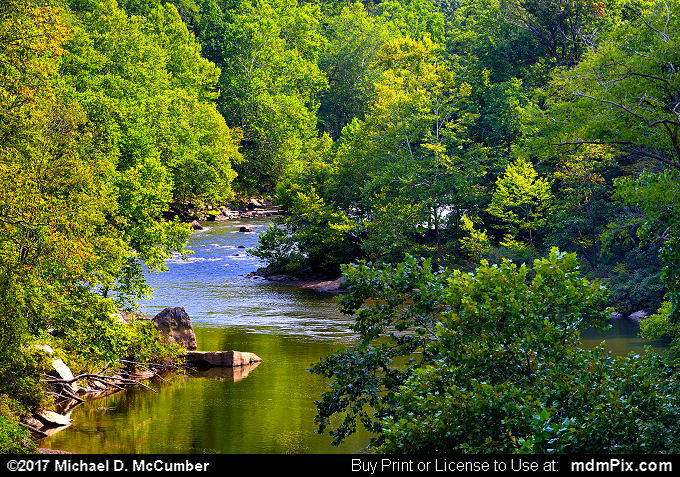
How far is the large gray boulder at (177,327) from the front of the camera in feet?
84.0

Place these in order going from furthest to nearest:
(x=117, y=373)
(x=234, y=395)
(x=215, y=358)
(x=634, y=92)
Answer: (x=215, y=358) → (x=117, y=373) → (x=234, y=395) → (x=634, y=92)

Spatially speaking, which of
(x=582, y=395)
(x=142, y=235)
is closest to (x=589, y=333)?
(x=142, y=235)

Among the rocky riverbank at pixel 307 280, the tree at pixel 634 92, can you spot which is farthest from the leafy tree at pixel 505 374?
the rocky riverbank at pixel 307 280

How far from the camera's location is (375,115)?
46.9 metres

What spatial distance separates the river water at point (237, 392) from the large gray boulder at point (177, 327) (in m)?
1.51

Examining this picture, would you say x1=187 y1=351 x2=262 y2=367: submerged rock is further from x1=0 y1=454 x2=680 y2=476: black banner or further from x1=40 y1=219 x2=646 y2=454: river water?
x1=0 y1=454 x2=680 y2=476: black banner

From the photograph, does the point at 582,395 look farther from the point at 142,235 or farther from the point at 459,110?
the point at 459,110

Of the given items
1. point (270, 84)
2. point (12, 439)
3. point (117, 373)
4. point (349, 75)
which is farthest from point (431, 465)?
point (349, 75)

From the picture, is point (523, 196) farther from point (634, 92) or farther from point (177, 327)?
point (177, 327)

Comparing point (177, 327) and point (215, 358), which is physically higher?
point (177, 327)

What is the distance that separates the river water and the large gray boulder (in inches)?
59.4

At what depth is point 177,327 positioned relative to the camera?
2569 cm

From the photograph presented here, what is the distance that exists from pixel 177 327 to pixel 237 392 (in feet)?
14.4

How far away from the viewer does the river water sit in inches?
714
